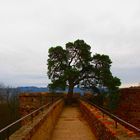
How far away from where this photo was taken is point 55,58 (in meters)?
30.8

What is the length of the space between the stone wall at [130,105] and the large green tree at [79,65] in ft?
7.61

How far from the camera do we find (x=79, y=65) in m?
30.7

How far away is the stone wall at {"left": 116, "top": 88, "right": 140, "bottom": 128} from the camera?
26.4 metres

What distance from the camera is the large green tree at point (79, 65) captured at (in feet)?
99.6

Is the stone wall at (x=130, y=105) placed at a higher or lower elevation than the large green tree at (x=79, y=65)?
lower

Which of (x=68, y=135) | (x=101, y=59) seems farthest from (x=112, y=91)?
(x=68, y=135)

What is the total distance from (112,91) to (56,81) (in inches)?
199

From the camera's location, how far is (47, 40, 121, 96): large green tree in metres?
30.4

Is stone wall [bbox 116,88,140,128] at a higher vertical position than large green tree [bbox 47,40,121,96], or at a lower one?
lower

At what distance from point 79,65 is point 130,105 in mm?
6089

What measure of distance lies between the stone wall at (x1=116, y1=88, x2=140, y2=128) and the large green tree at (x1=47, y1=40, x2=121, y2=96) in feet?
7.61

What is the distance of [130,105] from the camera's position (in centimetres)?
2769

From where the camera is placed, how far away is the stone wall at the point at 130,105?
26.4 meters

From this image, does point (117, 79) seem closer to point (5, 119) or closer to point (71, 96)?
point (71, 96)
